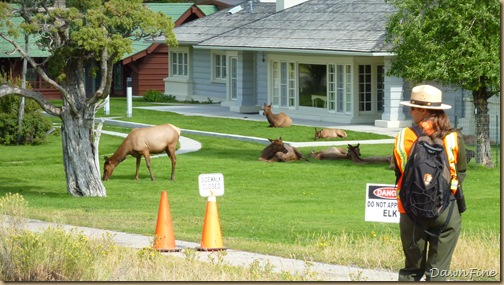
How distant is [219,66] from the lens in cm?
5003

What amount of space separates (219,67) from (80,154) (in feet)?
94.0

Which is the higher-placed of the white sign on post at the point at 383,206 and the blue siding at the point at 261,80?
the blue siding at the point at 261,80

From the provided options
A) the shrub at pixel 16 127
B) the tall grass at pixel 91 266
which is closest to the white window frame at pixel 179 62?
the shrub at pixel 16 127

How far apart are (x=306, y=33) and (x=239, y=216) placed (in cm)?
2342

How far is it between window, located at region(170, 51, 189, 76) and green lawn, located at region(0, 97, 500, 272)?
707 inches

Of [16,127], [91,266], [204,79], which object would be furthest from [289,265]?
[204,79]

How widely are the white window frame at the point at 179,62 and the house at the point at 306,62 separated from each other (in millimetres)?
1142

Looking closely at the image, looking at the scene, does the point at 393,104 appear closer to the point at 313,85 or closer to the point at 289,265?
the point at 313,85

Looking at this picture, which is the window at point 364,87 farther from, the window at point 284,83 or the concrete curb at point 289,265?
the concrete curb at point 289,265

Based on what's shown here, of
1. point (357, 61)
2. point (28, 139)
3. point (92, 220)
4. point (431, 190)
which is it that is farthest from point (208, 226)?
point (357, 61)

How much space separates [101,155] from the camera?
30078 mm

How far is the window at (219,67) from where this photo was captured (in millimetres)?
49562

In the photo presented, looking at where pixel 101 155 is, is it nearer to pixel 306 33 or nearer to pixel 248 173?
pixel 248 173

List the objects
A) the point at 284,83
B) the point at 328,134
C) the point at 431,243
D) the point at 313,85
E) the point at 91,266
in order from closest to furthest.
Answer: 1. the point at 431,243
2. the point at 91,266
3. the point at 328,134
4. the point at 313,85
5. the point at 284,83
